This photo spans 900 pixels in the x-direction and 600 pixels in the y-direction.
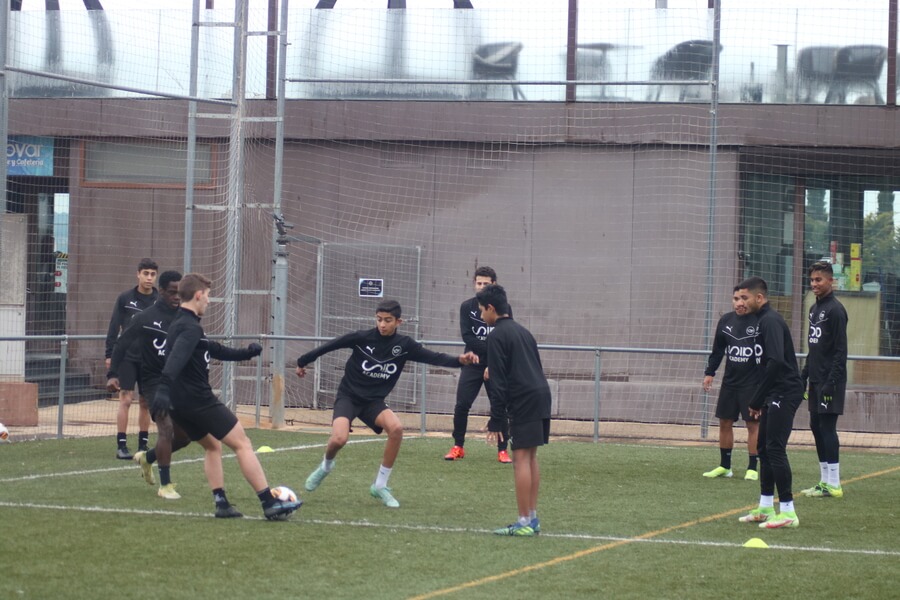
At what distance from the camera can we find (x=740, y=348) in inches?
480

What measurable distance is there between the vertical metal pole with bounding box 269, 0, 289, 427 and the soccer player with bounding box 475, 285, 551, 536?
873 centimetres

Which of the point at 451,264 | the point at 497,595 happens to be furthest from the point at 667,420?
the point at 497,595

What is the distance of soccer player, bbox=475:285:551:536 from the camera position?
8.66 metres

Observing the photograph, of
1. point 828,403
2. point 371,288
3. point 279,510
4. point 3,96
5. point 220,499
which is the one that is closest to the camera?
point 279,510

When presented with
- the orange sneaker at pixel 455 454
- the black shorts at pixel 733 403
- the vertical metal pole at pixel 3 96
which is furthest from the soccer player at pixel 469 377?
the vertical metal pole at pixel 3 96

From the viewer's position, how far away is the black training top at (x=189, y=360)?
8.98 m

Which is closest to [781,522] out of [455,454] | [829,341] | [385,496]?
[829,341]

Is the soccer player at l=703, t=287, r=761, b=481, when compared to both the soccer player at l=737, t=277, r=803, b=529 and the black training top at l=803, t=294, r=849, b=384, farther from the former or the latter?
the soccer player at l=737, t=277, r=803, b=529

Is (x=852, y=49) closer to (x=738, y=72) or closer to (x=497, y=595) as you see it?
(x=738, y=72)

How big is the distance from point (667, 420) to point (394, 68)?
6631mm

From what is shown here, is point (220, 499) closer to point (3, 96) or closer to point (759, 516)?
point (759, 516)

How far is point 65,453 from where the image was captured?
13.5 metres

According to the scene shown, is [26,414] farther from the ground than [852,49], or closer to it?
closer to it

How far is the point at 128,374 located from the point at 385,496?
4165 millimetres
